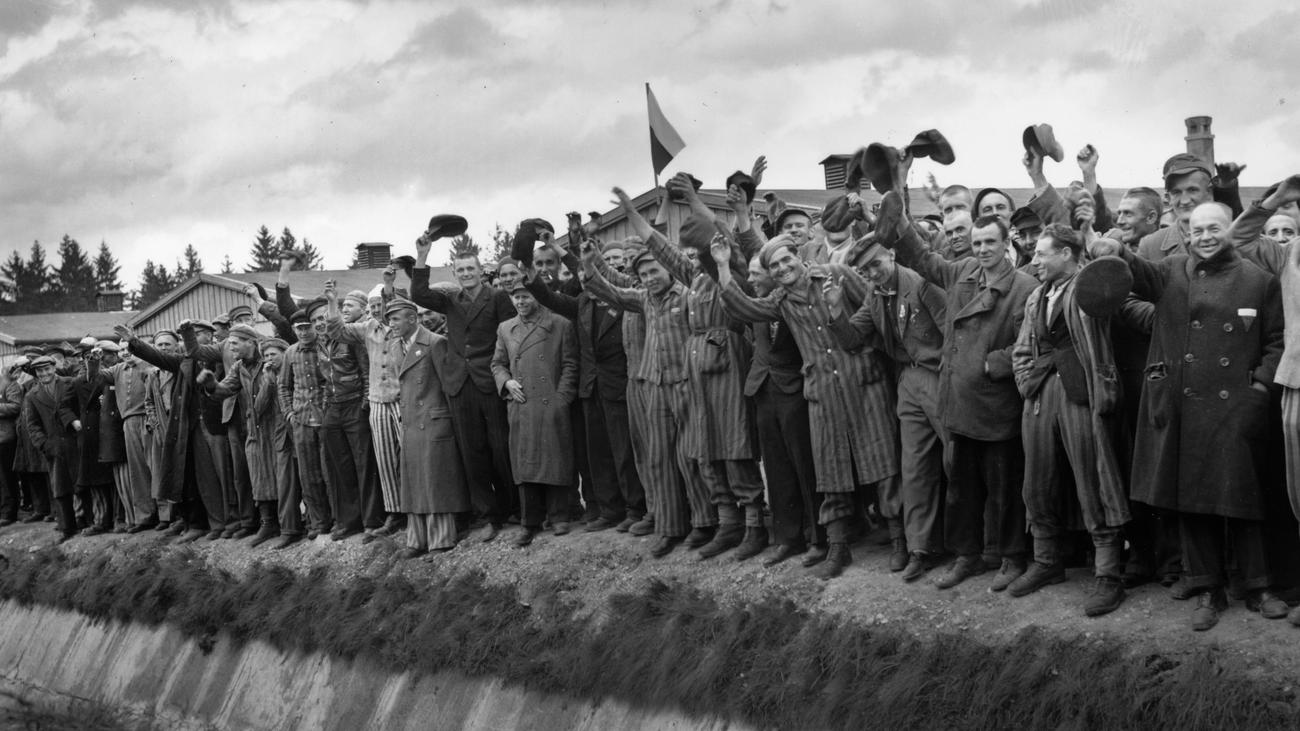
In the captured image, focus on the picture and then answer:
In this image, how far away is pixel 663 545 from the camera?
9.39 m

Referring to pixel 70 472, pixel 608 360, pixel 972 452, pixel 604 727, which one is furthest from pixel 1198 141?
pixel 70 472

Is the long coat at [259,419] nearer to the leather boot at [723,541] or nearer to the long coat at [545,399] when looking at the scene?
the long coat at [545,399]

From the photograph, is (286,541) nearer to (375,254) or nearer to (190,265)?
(375,254)

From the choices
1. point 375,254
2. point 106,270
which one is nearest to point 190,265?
point 106,270

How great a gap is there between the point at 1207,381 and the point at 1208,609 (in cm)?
101

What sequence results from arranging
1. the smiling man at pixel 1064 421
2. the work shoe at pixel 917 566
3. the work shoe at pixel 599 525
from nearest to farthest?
the smiling man at pixel 1064 421, the work shoe at pixel 917 566, the work shoe at pixel 599 525

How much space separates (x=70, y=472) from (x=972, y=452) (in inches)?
447

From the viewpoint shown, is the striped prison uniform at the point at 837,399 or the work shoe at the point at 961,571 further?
the striped prison uniform at the point at 837,399

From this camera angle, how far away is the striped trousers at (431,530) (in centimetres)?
1096

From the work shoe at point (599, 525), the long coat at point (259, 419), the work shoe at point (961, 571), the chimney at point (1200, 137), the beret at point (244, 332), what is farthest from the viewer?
the chimney at point (1200, 137)

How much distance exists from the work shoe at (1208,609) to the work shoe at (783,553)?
264 cm

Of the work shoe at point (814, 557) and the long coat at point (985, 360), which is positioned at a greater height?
the long coat at point (985, 360)

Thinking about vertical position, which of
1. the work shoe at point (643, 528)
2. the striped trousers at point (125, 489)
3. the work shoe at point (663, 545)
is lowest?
the work shoe at point (663, 545)

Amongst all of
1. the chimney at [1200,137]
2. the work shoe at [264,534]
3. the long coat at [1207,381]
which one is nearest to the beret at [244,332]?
the work shoe at [264,534]
